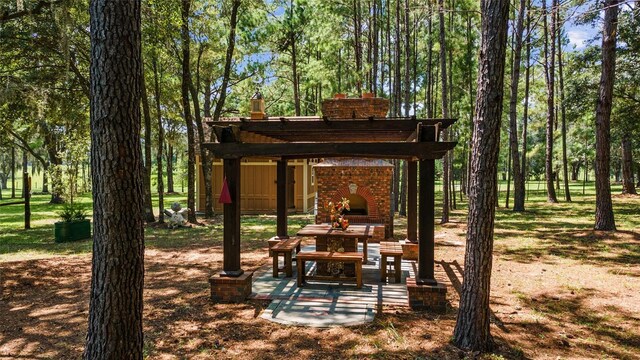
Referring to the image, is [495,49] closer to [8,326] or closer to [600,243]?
[8,326]

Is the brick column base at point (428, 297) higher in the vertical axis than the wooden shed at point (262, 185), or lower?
lower

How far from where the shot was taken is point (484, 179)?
4277 mm

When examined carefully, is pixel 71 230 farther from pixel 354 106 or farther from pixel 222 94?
pixel 354 106

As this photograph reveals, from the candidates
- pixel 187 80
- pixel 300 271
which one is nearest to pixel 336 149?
pixel 300 271

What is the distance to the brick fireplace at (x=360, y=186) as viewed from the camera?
11.4 m

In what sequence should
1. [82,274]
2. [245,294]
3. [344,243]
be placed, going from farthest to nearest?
[82,274], [344,243], [245,294]

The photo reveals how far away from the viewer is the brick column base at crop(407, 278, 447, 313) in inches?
228

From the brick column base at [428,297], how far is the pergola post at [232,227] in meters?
2.75

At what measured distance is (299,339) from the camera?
480 centimetres

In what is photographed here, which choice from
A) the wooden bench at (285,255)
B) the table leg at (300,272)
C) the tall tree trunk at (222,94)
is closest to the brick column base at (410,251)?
the wooden bench at (285,255)

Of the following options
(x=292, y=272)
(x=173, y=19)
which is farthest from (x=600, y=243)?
(x=173, y=19)

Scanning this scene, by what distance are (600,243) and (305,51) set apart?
63.6ft

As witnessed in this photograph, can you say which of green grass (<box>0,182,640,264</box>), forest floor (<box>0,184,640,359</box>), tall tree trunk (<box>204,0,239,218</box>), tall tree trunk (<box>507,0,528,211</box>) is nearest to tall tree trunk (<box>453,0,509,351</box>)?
forest floor (<box>0,184,640,359</box>)

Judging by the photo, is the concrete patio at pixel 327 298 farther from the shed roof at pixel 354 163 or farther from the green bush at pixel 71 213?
the green bush at pixel 71 213
